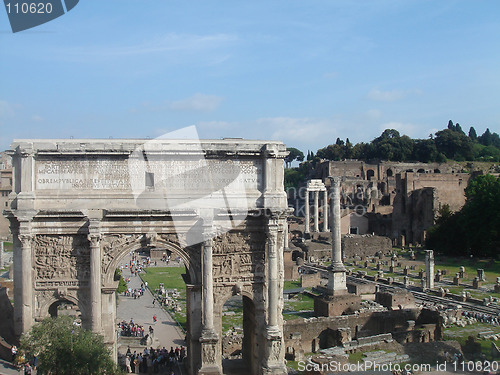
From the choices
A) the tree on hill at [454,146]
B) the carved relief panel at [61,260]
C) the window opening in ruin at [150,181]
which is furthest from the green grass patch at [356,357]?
the tree on hill at [454,146]

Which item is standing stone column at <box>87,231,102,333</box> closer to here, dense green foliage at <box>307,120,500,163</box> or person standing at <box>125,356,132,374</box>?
person standing at <box>125,356,132,374</box>

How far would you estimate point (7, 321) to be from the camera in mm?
16578

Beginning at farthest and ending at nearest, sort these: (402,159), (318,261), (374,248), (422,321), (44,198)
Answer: (402,159), (374,248), (318,261), (422,321), (44,198)

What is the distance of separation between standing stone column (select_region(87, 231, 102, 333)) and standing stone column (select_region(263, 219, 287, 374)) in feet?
15.1

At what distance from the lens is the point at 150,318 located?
90.8ft

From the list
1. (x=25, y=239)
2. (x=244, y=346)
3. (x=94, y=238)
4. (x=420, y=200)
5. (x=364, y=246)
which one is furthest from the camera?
(x=420, y=200)

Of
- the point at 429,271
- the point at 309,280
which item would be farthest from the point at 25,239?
the point at 429,271

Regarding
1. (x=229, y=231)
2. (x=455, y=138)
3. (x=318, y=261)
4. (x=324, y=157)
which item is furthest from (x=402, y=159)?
(x=229, y=231)

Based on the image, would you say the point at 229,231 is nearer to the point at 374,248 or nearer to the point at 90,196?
the point at 90,196

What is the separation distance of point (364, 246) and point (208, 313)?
42204 mm

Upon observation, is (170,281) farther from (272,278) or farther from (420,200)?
(420,200)

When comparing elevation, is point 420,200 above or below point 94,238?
below

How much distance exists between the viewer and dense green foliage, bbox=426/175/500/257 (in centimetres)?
4622

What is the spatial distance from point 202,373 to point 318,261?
118ft
